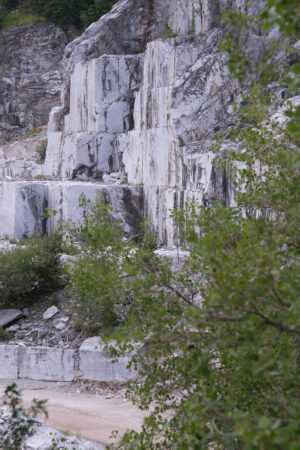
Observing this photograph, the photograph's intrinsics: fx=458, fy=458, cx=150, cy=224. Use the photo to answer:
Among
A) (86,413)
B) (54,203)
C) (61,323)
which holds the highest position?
(54,203)

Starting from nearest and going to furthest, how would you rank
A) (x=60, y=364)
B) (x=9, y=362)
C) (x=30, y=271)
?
(x=60, y=364), (x=9, y=362), (x=30, y=271)

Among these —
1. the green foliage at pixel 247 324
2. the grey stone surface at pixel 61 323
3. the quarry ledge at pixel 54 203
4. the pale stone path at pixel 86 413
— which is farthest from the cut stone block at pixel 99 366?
the quarry ledge at pixel 54 203

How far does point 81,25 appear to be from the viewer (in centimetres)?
3741

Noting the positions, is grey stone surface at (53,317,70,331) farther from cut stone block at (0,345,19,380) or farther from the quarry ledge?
the quarry ledge

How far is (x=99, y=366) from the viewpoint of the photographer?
34.8ft

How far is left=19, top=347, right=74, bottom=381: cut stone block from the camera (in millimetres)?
10781

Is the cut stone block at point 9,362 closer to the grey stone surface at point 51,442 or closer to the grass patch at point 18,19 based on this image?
the grey stone surface at point 51,442

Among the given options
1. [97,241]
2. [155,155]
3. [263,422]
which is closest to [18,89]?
[155,155]

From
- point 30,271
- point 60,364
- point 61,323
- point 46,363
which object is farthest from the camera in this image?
point 30,271

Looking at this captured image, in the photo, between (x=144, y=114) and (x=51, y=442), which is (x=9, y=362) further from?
(x=144, y=114)

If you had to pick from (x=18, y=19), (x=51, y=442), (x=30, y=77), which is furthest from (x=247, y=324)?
(x=18, y=19)

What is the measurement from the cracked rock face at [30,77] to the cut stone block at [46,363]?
26428 millimetres

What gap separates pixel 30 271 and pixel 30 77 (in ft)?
84.2

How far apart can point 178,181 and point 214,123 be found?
2.49m
